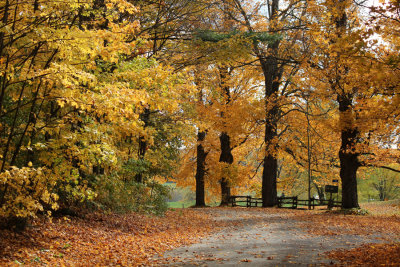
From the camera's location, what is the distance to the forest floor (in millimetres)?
6645

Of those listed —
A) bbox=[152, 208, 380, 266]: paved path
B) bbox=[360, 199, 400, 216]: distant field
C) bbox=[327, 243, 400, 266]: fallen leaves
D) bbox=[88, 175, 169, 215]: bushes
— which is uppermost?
bbox=[88, 175, 169, 215]: bushes

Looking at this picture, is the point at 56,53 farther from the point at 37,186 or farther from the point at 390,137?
the point at 390,137

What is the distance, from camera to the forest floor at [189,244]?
6.64 m

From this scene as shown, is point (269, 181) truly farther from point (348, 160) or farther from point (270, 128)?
point (348, 160)

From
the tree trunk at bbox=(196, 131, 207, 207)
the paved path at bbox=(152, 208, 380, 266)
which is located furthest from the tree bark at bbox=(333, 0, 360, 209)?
the tree trunk at bbox=(196, 131, 207, 207)

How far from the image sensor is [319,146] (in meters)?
25.2

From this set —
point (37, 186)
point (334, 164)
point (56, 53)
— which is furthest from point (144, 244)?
point (334, 164)

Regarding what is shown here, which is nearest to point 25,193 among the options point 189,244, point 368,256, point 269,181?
point 189,244

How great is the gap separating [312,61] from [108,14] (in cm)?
1003

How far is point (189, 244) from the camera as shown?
919cm

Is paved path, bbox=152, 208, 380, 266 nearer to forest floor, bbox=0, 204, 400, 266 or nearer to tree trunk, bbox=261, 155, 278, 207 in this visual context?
forest floor, bbox=0, 204, 400, 266

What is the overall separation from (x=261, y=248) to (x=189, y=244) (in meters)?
1.99

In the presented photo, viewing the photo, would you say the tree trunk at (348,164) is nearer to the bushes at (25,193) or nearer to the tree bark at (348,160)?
the tree bark at (348,160)

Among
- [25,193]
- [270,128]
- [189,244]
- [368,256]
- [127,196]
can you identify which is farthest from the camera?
[270,128]
